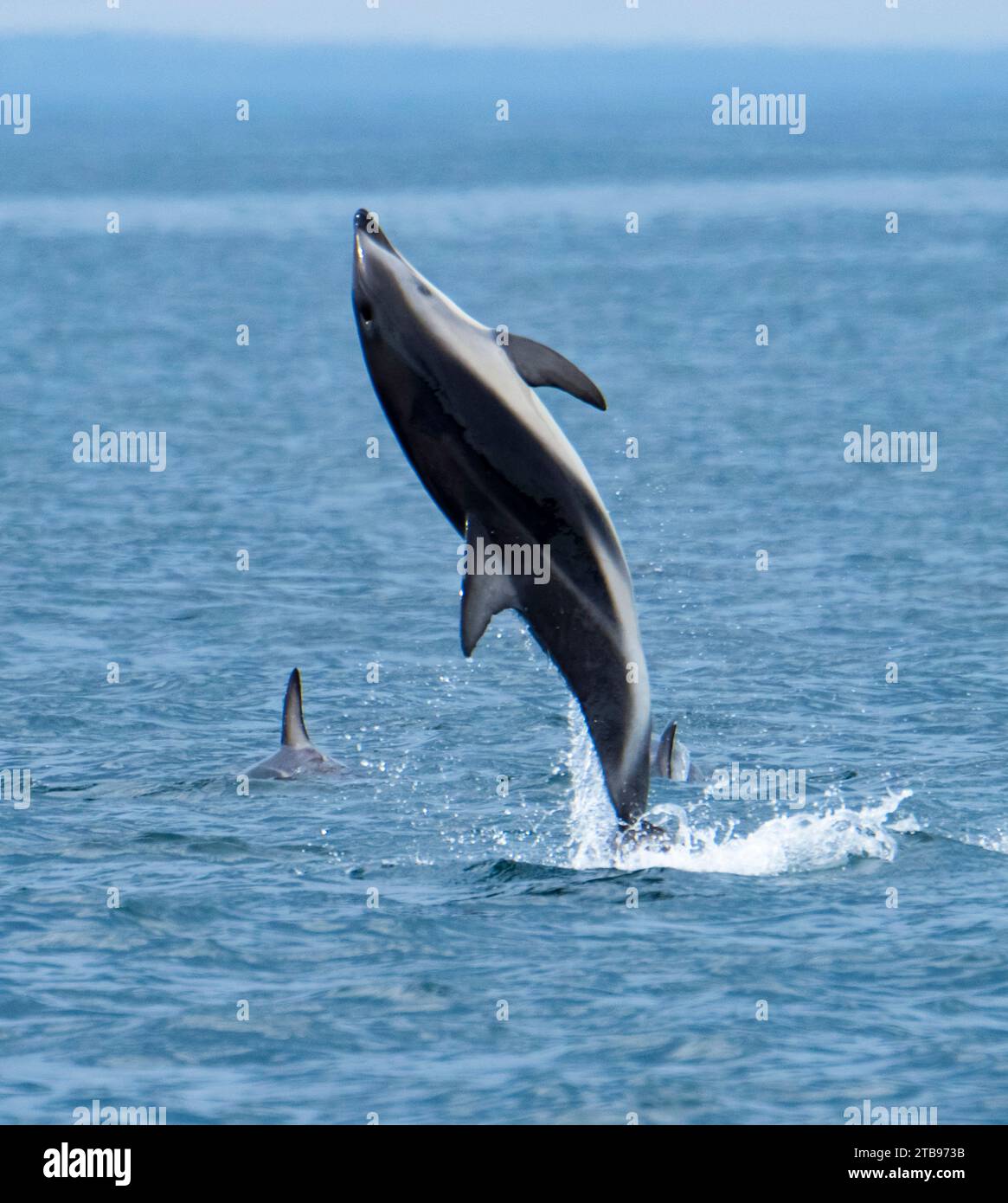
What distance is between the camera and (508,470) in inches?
675

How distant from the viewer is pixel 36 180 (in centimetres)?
19288

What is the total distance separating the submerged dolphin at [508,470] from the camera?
16547 mm

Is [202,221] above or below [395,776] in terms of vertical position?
above

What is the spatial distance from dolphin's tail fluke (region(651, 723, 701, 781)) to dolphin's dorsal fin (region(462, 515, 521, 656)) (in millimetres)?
7389

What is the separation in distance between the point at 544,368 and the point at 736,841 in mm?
7210

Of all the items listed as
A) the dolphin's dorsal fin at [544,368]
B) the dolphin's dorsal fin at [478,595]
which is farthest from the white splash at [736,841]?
the dolphin's dorsal fin at [544,368]

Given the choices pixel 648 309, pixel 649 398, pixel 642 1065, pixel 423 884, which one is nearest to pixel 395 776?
pixel 423 884

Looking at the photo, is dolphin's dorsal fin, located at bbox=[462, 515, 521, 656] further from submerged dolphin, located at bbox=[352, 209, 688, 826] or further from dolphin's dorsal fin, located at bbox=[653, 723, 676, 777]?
dolphin's dorsal fin, located at bbox=[653, 723, 676, 777]

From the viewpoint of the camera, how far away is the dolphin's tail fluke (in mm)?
24859

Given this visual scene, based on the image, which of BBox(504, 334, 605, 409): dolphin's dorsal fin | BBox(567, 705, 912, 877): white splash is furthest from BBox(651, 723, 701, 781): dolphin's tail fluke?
BBox(504, 334, 605, 409): dolphin's dorsal fin

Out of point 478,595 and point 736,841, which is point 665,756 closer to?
point 736,841
